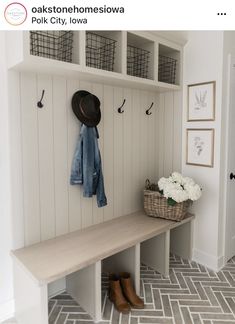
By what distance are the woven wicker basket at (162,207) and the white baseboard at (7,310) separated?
1.37 m

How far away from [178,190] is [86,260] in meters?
1.02

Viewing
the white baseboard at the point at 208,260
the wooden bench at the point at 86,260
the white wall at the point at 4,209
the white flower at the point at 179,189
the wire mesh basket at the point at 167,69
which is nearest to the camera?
the wooden bench at the point at 86,260

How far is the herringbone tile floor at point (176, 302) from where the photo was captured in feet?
6.53

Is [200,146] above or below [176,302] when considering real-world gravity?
above

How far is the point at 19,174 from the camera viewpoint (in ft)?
6.50

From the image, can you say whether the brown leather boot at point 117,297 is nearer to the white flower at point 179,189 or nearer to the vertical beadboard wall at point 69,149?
the vertical beadboard wall at point 69,149

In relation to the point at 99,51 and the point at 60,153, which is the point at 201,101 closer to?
the point at 99,51

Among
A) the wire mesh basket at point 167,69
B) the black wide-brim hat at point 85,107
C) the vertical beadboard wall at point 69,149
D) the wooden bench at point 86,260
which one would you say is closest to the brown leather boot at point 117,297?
the wooden bench at point 86,260

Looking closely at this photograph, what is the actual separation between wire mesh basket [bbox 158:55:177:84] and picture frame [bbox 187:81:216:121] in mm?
229

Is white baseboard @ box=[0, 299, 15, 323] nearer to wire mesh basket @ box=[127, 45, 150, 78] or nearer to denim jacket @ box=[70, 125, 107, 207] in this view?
denim jacket @ box=[70, 125, 107, 207]

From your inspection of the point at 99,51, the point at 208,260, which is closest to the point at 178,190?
the point at 208,260

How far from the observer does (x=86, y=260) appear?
185 centimetres

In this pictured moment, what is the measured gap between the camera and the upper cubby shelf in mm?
1767

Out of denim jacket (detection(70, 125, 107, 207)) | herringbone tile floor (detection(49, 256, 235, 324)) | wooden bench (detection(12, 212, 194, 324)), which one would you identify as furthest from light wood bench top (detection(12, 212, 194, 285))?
herringbone tile floor (detection(49, 256, 235, 324))
